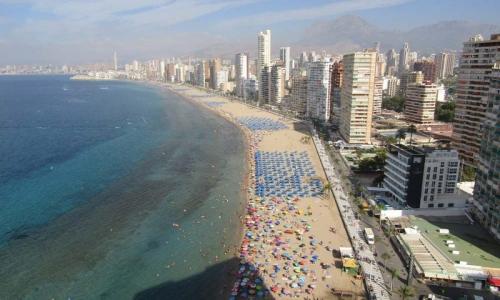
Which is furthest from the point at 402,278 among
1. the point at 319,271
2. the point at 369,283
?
the point at 319,271

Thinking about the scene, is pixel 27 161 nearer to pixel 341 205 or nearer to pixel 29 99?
pixel 341 205

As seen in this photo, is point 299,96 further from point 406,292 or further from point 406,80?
point 406,292

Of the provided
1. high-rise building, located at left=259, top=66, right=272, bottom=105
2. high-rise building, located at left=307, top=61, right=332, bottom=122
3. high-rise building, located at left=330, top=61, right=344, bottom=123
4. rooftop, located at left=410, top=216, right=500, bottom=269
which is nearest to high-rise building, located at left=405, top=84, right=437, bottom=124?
high-rise building, located at left=330, top=61, right=344, bottom=123

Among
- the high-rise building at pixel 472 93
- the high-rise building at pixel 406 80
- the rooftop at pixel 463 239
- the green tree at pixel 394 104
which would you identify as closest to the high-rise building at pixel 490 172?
the rooftop at pixel 463 239

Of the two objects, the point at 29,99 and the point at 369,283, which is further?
the point at 29,99

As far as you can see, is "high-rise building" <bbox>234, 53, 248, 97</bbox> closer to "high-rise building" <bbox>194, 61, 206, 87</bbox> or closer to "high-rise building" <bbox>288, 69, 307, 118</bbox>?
"high-rise building" <bbox>194, 61, 206, 87</bbox>

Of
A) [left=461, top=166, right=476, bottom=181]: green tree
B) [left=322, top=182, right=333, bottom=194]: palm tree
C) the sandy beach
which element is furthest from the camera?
[left=461, top=166, right=476, bottom=181]: green tree

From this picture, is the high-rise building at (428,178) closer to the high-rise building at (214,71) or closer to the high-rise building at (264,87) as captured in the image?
the high-rise building at (264,87)
